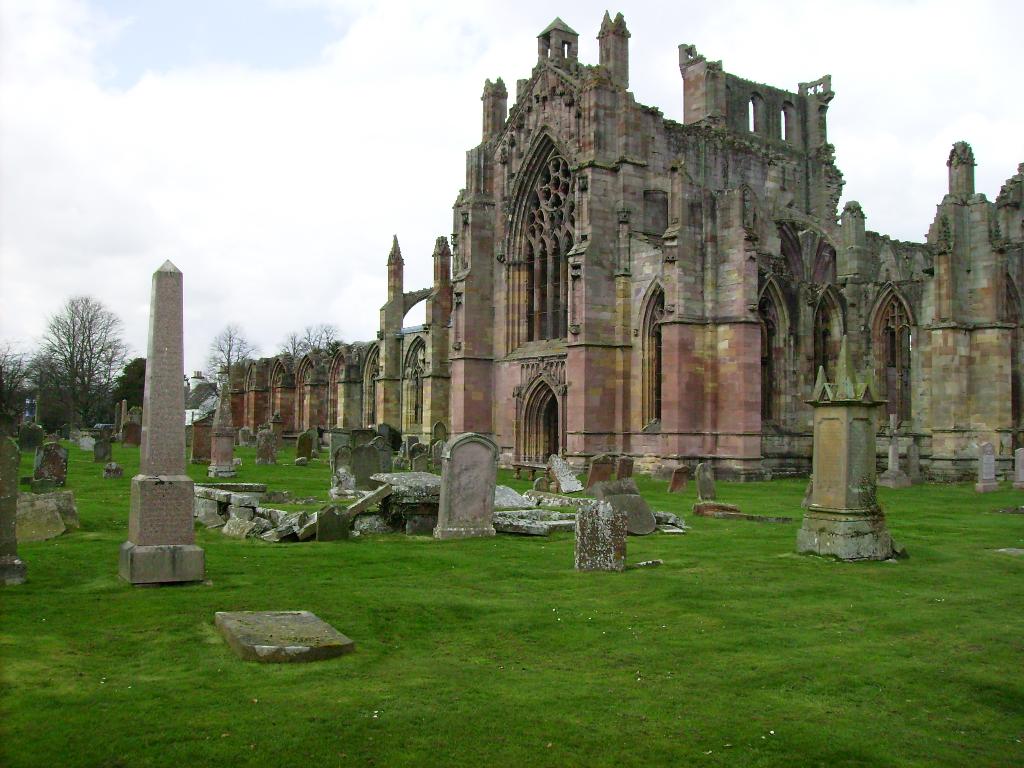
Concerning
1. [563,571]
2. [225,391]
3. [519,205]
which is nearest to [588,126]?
[519,205]

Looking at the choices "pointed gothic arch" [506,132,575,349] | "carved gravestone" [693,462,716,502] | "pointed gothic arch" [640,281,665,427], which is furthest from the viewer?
"pointed gothic arch" [506,132,575,349]

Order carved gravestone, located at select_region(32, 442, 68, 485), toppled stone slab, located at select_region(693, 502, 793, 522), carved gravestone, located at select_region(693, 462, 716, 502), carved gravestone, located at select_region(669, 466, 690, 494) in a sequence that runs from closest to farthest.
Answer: toppled stone slab, located at select_region(693, 502, 793, 522), carved gravestone, located at select_region(693, 462, 716, 502), carved gravestone, located at select_region(32, 442, 68, 485), carved gravestone, located at select_region(669, 466, 690, 494)

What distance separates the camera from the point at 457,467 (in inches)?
502

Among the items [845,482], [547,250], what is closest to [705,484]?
[845,482]

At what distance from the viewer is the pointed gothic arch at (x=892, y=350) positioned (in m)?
30.1

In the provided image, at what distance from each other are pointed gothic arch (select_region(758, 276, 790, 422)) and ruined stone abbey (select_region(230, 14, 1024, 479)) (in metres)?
0.06

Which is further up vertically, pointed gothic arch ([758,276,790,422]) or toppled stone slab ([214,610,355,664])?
pointed gothic arch ([758,276,790,422])

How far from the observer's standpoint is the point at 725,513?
1603 cm

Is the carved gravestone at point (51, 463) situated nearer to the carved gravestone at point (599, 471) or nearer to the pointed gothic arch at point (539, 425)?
the carved gravestone at point (599, 471)

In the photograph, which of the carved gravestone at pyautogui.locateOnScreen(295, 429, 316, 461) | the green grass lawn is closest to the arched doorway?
the carved gravestone at pyautogui.locateOnScreen(295, 429, 316, 461)

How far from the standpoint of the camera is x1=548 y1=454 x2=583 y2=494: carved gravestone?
20734 mm

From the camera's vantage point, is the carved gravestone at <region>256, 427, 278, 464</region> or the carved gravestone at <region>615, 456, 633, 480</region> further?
the carved gravestone at <region>256, 427, 278, 464</region>

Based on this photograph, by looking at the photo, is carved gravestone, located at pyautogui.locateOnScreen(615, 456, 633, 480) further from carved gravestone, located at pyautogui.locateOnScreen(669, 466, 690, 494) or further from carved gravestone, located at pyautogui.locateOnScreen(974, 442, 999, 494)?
carved gravestone, located at pyautogui.locateOnScreen(974, 442, 999, 494)

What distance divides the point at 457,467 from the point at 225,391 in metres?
13.4
